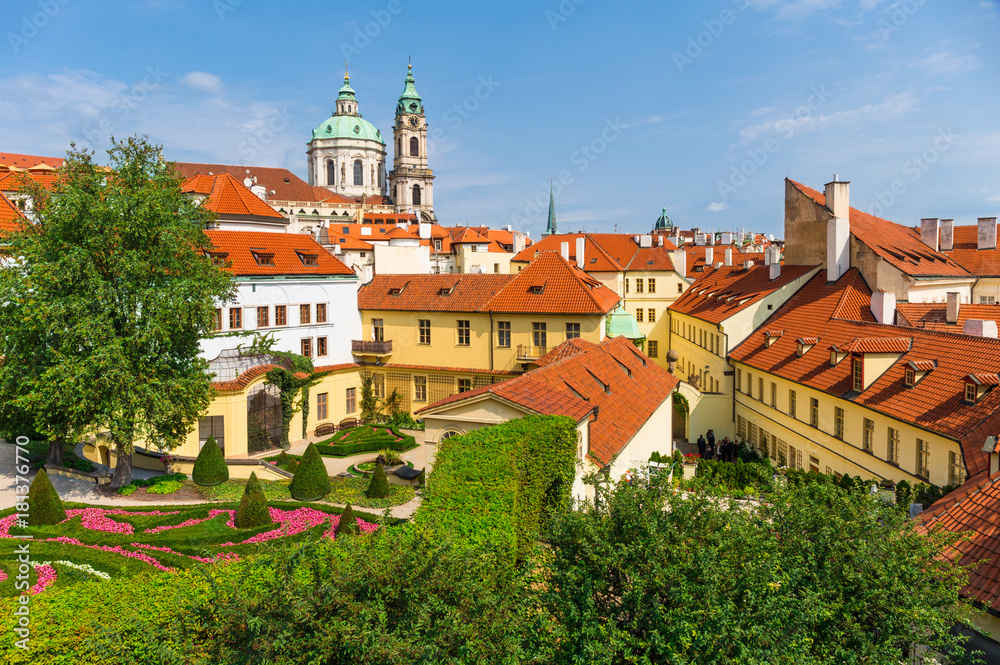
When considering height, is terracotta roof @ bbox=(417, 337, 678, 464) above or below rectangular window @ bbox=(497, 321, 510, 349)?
below

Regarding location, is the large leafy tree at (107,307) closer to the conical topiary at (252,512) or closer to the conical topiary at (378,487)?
the conical topiary at (252,512)

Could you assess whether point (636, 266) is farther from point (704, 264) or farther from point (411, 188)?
point (411, 188)

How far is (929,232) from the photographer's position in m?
39.6

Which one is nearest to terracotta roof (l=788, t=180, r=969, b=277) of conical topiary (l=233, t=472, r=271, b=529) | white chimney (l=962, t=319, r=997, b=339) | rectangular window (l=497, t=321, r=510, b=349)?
white chimney (l=962, t=319, r=997, b=339)

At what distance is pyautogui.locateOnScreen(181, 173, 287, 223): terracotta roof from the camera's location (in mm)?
37062

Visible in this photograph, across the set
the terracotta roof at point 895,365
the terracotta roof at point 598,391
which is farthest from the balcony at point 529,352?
the terracotta roof at point 895,365

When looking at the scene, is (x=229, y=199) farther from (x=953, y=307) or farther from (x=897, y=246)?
(x=897, y=246)

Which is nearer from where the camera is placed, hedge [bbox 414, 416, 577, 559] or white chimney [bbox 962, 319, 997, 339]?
hedge [bbox 414, 416, 577, 559]

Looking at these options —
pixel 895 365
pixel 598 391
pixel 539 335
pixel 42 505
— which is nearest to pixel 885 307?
pixel 895 365

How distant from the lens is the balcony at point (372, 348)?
38.3 meters

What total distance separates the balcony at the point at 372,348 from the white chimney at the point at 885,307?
25.7m

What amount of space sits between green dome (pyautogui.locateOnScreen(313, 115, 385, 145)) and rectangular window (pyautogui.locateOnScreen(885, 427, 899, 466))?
461 feet

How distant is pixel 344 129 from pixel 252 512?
140223 mm

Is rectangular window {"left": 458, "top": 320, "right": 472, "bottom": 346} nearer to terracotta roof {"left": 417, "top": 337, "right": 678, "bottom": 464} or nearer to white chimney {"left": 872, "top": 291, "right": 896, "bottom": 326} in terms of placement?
terracotta roof {"left": 417, "top": 337, "right": 678, "bottom": 464}
